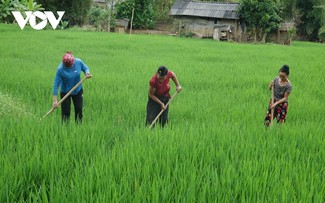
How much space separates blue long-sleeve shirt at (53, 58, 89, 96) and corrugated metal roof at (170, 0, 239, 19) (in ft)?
71.7

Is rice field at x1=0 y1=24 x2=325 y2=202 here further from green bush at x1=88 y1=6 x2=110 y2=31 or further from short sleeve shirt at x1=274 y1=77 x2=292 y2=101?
green bush at x1=88 y1=6 x2=110 y2=31

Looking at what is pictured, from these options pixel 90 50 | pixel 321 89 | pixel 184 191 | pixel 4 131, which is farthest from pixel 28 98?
pixel 90 50

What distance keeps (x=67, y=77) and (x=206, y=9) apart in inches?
907

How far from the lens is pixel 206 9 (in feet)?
85.5

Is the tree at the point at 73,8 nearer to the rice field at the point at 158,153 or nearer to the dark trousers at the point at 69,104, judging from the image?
the rice field at the point at 158,153

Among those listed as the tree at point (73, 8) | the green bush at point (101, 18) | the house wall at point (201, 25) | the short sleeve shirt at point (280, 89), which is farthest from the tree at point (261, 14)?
the short sleeve shirt at point (280, 89)

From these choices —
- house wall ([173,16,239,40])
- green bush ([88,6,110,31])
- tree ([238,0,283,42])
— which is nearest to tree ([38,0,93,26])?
green bush ([88,6,110,31])

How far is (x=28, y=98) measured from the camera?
19.1ft

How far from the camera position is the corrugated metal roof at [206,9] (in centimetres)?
2516

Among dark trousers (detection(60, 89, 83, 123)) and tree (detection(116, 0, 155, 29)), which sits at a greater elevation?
tree (detection(116, 0, 155, 29))

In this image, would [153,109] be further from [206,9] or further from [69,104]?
[206,9]

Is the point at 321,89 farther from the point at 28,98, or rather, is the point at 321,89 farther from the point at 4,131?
the point at 4,131

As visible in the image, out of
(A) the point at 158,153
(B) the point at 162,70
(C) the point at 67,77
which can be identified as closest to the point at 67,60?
(C) the point at 67,77

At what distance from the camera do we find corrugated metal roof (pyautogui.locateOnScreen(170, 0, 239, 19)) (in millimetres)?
25156
